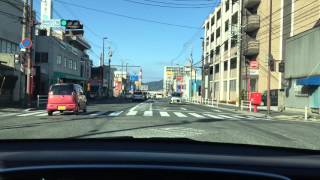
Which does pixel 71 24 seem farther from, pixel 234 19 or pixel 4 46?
pixel 234 19

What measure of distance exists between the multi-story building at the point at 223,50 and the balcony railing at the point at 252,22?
45.4 inches

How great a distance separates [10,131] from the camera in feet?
64.3

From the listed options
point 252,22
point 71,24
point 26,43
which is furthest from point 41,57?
point 26,43

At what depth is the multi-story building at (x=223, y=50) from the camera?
259 ft

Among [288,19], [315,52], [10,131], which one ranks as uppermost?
[288,19]

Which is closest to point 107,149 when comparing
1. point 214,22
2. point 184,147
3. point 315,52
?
point 184,147

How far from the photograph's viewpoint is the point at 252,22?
6956 cm

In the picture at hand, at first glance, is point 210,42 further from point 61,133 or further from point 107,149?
point 107,149

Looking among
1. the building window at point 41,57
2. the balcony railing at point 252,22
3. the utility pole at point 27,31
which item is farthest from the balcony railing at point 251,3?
the utility pole at point 27,31

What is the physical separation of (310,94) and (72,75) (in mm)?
46894

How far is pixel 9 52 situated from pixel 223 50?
45.9 meters

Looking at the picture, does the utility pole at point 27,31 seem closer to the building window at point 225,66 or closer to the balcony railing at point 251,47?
the balcony railing at point 251,47

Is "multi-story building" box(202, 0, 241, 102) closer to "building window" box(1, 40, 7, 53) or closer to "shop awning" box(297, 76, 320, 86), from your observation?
"shop awning" box(297, 76, 320, 86)

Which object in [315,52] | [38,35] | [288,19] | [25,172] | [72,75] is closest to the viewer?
[25,172]
